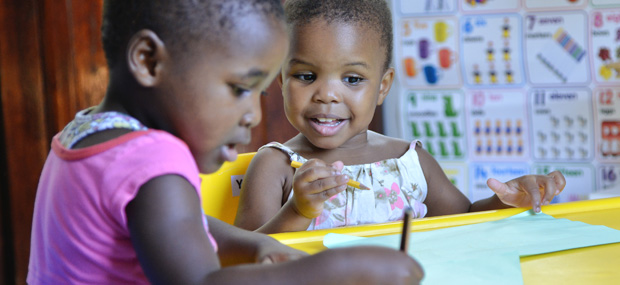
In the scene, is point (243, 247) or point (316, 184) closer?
point (243, 247)

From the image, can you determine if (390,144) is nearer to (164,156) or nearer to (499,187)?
(499,187)

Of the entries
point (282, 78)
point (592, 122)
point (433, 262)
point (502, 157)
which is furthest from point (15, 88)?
point (592, 122)

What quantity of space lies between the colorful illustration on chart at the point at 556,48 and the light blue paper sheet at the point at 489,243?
1.51 m

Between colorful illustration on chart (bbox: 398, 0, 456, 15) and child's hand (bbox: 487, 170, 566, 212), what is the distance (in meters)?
1.49

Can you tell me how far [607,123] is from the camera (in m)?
2.31

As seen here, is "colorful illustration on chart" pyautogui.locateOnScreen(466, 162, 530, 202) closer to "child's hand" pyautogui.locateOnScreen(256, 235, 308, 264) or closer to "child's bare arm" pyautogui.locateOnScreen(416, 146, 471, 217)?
"child's bare arm" pyautogui.locateOnScreen(416, 146, 471, 217)

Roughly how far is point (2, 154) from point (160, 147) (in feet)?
5.31

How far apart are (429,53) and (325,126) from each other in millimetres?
1399

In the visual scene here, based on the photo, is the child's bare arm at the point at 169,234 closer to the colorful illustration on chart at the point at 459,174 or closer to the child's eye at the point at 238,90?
the child's eye at the point at 238,90

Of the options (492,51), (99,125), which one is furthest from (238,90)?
(492,51)

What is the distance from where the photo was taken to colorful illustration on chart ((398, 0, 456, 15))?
244cm

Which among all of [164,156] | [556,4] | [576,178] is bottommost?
[576,178]

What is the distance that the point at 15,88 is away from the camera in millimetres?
1884

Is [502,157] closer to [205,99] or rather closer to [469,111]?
[469,111]
